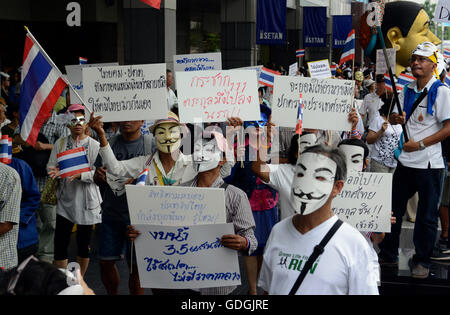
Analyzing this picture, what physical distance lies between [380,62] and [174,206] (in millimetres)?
8830

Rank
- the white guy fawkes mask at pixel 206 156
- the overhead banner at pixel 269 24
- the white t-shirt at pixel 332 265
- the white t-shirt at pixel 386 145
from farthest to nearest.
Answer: the overhead banner at pixel 269 24 < the white t-shirt at pixel 386 145 < the white guy fawkes mask at pixel 206 156 < the white t-shirt at pixel 332 265

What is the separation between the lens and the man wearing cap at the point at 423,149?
6.74 m

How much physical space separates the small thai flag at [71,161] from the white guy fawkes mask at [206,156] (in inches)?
69.5

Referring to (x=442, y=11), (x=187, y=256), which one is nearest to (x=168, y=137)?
(x=187, y=256)

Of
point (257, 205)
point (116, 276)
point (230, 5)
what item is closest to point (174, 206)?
point (116, 276)

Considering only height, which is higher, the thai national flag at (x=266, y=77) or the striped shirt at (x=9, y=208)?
the thai national flag at (x=266, y=77)

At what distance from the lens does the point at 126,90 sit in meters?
6.02

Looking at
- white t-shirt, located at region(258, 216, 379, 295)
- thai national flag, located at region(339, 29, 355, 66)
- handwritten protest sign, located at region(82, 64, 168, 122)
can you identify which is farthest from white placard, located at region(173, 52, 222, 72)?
white t-shirt, located at region(258, 216, 379, 295)

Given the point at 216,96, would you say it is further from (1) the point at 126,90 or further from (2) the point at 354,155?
(2) the point at 354,155

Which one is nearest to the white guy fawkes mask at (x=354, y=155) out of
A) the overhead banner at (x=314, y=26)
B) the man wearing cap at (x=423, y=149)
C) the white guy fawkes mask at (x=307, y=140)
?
the white guy fawkes mask at (x=307, y=140)

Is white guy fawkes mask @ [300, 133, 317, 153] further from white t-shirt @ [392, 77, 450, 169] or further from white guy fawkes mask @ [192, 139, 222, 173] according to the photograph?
white t-shirt @ [392, 77, 450, 169]

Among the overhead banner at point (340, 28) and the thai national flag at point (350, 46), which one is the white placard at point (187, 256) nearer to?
the thai national flag at point (350, 46)

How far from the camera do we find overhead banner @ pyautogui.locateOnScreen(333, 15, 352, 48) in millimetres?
26953
